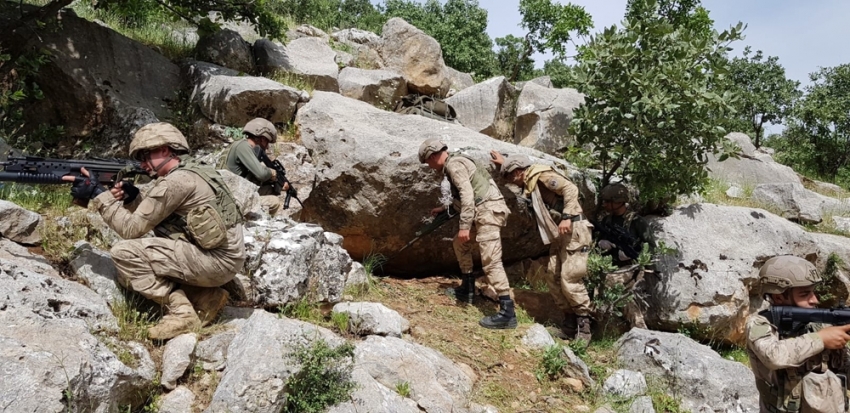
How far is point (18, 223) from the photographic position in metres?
4.95

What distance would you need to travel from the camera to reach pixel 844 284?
25.1 feet

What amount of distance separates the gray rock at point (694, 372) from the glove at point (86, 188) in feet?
16.9

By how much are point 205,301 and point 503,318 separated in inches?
121

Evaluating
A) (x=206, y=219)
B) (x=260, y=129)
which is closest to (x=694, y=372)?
(x=206, y=219)

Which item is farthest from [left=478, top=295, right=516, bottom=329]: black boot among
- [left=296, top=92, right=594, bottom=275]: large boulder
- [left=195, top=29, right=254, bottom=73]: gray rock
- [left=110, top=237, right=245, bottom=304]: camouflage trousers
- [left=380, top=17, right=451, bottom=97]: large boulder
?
[left=380, top=17, right=451, bottom=97]: large boulder

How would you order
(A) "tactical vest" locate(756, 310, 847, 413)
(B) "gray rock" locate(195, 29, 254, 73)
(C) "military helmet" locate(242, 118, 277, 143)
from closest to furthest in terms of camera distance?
(A) "tactical vest" locate(756, 310, 847, 413), (C) "military helmet" locate(242, 118, 277, 143), (B) "gray rock" locate(195, 29, 254, 73)

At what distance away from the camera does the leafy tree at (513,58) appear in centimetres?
1850

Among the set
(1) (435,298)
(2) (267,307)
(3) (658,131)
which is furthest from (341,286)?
(3) (658,131)

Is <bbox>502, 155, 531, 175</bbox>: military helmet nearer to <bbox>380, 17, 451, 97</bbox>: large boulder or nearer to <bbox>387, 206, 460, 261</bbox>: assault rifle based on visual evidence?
<bbox>387, 206, 460, 261</bbox>: assault rifle

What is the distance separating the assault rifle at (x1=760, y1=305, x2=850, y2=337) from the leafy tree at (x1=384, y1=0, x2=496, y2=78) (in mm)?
13804

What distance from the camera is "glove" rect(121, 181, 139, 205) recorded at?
464cm

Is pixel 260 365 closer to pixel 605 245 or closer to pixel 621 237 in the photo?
pixel 605 245

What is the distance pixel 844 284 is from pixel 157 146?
8.40m

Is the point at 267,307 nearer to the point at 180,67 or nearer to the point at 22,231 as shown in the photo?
the point at 22,231
